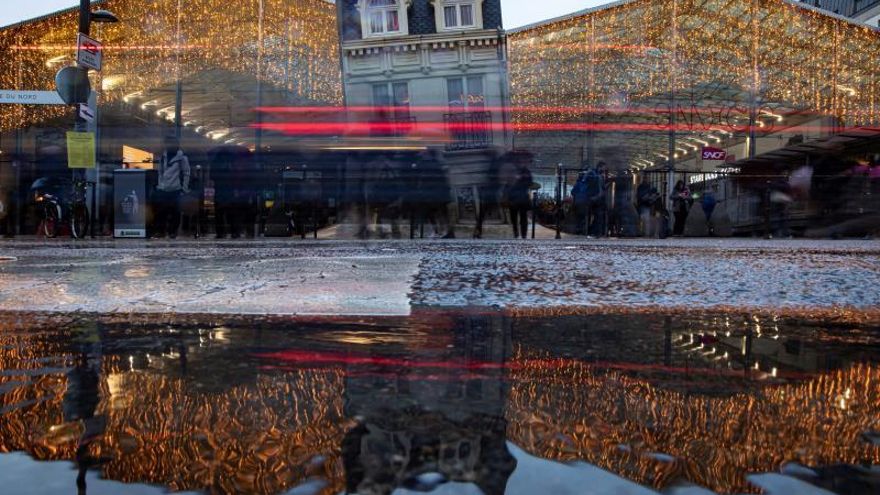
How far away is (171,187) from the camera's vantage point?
13188 mm

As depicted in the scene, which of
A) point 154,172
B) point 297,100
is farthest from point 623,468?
point 297,100

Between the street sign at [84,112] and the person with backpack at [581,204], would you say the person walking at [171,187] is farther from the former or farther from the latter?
Result: the person with backpack at [581,204]

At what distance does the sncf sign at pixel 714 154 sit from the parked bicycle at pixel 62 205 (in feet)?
67.0

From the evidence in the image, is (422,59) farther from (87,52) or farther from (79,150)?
(79,150)

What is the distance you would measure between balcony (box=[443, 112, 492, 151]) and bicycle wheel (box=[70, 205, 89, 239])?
10638mm

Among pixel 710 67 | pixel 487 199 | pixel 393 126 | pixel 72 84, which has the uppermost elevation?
pixel 710 67

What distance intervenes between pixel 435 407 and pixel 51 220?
15065 mm

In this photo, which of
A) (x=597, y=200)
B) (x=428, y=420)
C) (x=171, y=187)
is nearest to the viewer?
(x=428, y=420)

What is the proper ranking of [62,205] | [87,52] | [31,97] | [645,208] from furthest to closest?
[31,97]
[645,208]
[62,205]
[87,52]

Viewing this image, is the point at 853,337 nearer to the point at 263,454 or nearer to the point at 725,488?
the point at 725,488

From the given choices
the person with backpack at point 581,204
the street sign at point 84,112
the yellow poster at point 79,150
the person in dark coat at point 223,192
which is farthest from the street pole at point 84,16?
the person with backpack at point 581,204

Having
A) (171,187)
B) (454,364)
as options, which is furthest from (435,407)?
(171,187)

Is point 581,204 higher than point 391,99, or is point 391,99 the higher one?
point 391,99

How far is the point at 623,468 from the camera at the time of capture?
118 cm
